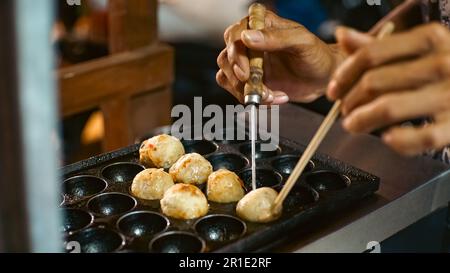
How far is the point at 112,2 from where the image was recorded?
3.58 metres

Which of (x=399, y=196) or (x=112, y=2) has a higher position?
(x=112, y=2)

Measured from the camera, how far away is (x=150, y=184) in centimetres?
192

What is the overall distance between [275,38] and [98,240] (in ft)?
2.87

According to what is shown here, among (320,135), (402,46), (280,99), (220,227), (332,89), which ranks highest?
(402,46)

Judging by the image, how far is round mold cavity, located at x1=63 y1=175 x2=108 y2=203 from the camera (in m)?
1.97

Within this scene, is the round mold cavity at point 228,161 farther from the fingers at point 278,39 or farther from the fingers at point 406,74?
the fingers at point 406,74

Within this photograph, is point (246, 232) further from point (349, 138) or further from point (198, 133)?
point (349, 138)

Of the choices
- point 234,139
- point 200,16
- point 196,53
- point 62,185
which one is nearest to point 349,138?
point 234,139

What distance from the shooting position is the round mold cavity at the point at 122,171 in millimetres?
2084

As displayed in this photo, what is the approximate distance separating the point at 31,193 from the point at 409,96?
0.77m

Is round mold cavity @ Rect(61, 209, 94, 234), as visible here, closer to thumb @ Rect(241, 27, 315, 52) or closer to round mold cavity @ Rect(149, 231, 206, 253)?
round mold cavity @ Rect(149, 231, 206, 253)

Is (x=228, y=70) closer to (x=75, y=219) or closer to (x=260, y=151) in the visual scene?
(x=260, y=151)

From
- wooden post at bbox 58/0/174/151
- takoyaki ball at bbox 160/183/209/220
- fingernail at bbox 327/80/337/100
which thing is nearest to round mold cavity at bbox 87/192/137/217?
takoyaki ball at bbox 160/183/209/220

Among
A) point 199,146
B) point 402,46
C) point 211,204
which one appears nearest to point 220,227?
point 211,204
